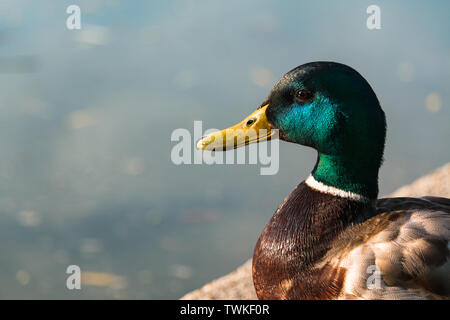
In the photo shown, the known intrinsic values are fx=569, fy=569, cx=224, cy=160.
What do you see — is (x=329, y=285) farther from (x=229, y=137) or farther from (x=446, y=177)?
(x=446, y=177)

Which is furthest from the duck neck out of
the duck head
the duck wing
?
the duck wing

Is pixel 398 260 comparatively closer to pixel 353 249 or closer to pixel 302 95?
pixel 353 249

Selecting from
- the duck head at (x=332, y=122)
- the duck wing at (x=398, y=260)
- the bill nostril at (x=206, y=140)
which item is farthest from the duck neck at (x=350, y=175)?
the bill nostril at (x=206, y=140)

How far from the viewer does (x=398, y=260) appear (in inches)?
71.7

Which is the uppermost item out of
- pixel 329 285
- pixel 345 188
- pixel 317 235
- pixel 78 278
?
pixel 345 188

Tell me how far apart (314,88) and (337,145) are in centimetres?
22

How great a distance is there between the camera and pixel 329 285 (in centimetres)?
188

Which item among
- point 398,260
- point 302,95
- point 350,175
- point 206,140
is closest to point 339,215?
point 350,175

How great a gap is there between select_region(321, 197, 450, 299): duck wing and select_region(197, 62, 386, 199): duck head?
0.20 m

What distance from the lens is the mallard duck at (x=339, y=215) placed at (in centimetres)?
182

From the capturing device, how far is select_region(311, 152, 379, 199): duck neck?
2.01m

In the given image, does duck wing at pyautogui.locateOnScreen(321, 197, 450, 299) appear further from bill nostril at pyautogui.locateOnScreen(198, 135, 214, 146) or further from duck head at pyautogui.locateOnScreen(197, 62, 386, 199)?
bill nostril at pyautogui.locateOnScreen(198, 135, 214, 146)

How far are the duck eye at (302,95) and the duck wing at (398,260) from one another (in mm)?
510
